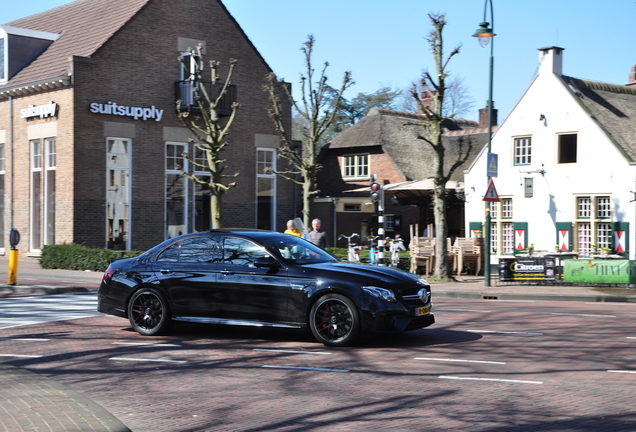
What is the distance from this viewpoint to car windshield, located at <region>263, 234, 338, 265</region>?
10.3m

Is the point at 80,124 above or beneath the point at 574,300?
above

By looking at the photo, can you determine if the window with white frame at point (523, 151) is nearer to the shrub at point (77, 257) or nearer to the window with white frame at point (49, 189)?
the shrub at point (77, 257)

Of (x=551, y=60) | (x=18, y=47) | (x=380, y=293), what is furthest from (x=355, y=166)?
(x=380, y=293)

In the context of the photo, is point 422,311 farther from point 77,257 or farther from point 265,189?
point 265,189

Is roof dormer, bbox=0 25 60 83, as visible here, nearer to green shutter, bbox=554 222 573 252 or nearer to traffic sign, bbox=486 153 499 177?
traffic sign, bbox=486 153 499 177

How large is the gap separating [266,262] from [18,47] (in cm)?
2536

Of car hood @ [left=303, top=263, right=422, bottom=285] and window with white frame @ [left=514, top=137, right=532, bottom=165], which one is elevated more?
window with white frame @ [left=514, top=137, right=532, bottom=165]

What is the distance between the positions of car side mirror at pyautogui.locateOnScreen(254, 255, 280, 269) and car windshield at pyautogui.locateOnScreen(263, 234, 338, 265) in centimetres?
17

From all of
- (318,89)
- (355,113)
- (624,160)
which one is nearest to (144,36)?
(318,89)

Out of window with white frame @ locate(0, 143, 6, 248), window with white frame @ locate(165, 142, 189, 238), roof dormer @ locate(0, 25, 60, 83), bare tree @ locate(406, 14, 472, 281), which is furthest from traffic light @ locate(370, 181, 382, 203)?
roof dormer @ locate(0, 25, 60, 83)

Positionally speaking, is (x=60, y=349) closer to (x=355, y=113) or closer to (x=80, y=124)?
(x=80, y=124)

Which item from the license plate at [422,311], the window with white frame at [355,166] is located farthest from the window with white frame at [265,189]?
the license plate at [422,311]

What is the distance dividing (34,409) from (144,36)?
25218 mm

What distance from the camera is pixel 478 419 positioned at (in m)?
6.19
